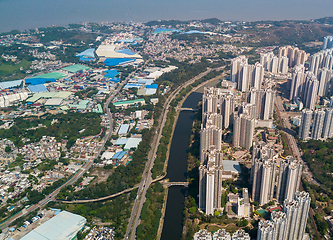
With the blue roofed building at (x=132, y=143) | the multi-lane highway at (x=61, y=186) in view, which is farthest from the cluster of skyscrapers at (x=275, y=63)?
the blue roofed building at (x=132, y=143)

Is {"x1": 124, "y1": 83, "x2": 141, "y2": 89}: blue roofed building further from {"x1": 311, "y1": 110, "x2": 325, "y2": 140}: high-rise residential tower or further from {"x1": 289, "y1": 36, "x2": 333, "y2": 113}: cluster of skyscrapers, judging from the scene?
{"x1": 311, "y1": 110, "x2": 325, "y2": 140}: high-rise residential tower

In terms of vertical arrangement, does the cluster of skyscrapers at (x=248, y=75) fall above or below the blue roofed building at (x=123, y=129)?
above

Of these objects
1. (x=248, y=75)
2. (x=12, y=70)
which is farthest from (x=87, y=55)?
(x=248, y=75)

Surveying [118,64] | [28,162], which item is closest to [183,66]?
[118,64]

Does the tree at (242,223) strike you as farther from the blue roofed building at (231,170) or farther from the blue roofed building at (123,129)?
the blue roofed building at (123,129)

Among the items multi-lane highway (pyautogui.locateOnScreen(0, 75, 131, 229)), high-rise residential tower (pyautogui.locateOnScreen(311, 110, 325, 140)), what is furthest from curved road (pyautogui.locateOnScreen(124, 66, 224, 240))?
high-rise residential tower (pyautogui.locateOnScreen(311, 110, 325, 140))

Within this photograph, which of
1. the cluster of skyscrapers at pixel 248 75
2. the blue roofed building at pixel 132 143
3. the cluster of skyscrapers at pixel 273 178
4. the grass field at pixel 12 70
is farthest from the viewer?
the grass field at pixel 12 70
